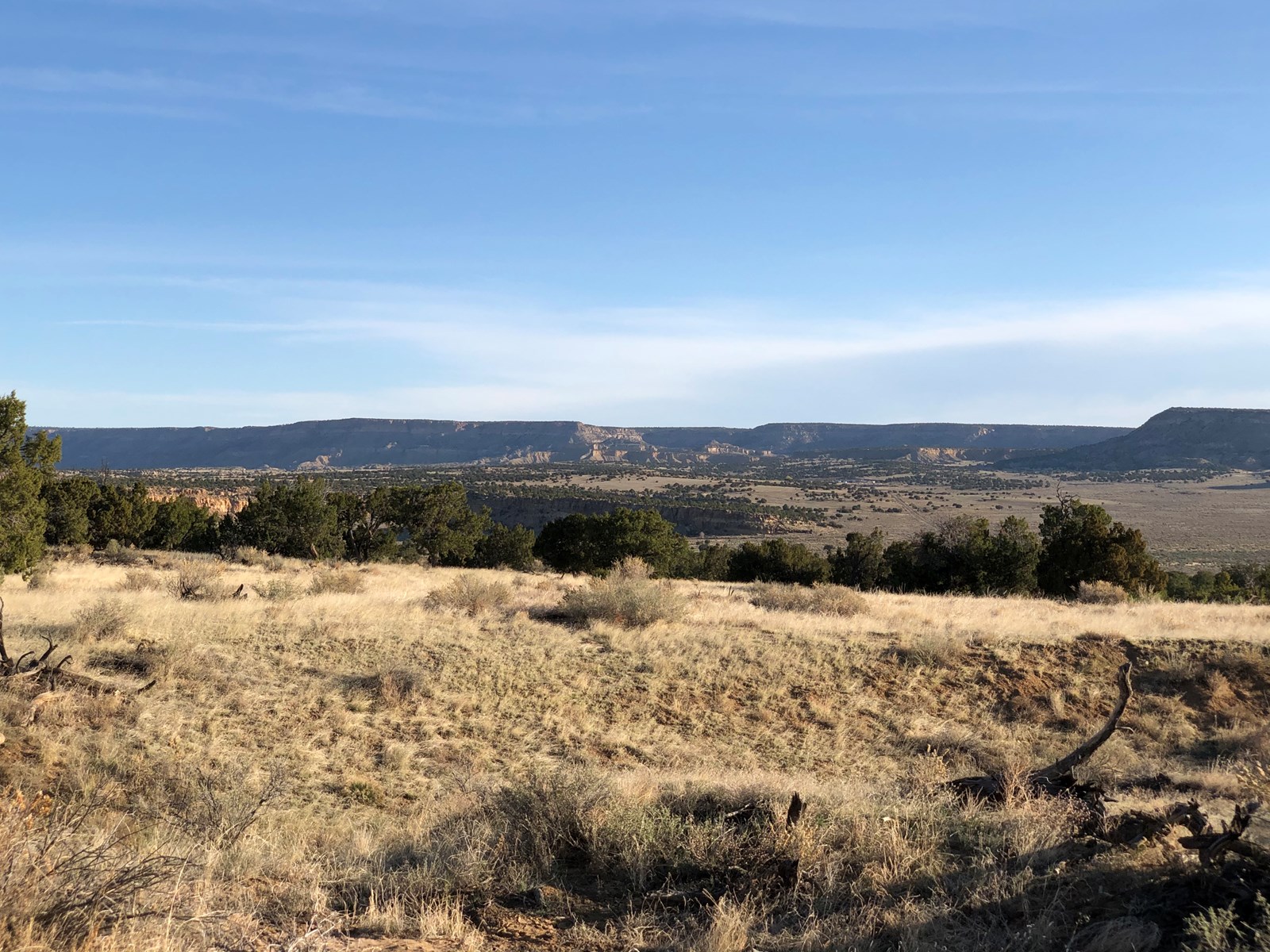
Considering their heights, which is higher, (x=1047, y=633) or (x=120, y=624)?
(x=120, y=624)

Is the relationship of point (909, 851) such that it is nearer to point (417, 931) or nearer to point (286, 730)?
point (417, 931)

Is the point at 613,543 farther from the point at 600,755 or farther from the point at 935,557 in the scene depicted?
the point at 600,755

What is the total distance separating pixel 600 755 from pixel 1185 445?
199974 mm

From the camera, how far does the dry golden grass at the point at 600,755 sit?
5.19m

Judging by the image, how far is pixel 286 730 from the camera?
11680 mm

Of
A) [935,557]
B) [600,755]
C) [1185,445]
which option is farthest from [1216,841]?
[1185,445]

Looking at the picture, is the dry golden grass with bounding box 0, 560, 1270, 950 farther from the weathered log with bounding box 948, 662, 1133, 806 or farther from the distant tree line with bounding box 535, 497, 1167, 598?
the distant tree line with bounding box 535, 497, 1167, 598

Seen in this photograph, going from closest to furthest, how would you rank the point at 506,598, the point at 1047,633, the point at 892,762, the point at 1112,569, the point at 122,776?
the point at 122,776, the point at 892,762, the point at 1047,633, the point at 506,598, the point at 1112,569

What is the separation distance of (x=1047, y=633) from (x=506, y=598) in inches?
504

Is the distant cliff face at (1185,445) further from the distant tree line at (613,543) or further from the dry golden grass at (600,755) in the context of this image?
the dry golden grass at (600,755)

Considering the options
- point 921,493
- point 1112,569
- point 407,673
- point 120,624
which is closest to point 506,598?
point 407,673

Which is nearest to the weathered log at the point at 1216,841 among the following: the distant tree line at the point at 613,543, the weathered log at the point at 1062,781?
the weathered log at the point at 1062,781

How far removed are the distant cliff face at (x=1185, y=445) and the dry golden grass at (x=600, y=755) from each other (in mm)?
169905

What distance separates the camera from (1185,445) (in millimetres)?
174500
